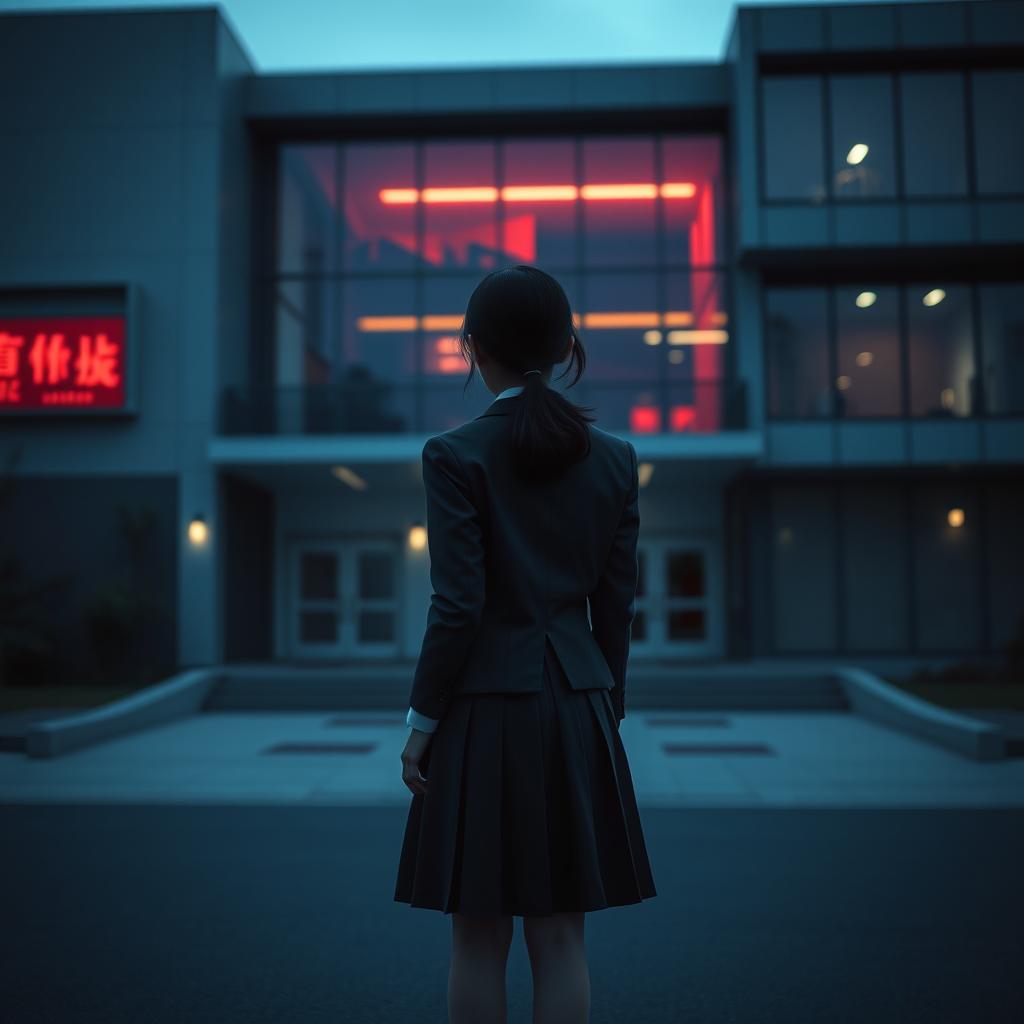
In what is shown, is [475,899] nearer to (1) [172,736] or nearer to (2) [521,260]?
(1) [172,736]

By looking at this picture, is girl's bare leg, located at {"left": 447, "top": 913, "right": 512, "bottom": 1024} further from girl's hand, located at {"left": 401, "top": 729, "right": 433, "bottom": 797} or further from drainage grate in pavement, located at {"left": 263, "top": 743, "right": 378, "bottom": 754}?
drainage grate in pavement, located at {"left": 263, "top": 743, "right": 378, "bottom": 754}

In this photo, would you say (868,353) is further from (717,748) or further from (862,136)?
(717,748)

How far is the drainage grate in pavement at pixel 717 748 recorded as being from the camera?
938 centimetres

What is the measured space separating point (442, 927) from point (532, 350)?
2.95 m

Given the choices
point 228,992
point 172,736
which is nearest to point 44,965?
point 228,992

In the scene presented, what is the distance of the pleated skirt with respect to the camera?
6.41 feet

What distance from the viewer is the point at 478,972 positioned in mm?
1965

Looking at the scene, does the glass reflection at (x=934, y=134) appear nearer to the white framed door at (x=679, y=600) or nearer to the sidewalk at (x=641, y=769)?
the white framed door at (x=679, y=600)

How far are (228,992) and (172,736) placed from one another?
7776 millimetres

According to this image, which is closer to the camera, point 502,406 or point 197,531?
point 502,406

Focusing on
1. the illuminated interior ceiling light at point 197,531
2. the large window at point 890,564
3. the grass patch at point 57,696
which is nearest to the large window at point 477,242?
the large window at point 890,564

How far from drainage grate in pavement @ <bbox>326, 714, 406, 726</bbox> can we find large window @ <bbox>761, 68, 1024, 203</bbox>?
10484 millimetres

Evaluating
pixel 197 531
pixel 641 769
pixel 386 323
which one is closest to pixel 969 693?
pixel 641 769

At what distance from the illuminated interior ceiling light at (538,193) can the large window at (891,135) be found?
2092 mm
